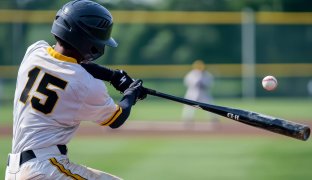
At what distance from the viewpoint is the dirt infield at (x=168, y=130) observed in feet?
54.6

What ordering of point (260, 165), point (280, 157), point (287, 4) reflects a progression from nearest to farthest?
point (260, 165) < point (280, 157) < point (287, 4)

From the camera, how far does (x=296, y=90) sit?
28.1 m

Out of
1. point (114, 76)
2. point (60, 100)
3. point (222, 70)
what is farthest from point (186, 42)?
point (60, 100)

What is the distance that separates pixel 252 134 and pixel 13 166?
1247 centimetres

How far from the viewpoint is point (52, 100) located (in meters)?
4.27

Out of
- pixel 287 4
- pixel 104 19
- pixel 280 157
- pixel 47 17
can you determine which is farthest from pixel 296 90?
pixel 104 19

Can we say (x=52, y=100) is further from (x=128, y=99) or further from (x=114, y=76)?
(x=114, y=76)

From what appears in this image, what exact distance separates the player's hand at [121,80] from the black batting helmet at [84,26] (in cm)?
59

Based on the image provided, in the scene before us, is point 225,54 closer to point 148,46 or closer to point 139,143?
point 148,46

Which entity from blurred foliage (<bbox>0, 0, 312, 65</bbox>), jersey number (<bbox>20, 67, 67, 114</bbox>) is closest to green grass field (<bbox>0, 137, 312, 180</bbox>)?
jersey number (<bbox>20, 67, 67, 114</bbox>)

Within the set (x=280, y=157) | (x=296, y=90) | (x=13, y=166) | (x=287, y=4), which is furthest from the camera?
(x=287, y=4)

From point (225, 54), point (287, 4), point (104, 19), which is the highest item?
point (287, 4)

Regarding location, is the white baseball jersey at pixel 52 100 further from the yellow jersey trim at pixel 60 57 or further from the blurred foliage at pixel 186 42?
the blurred foliage at pixel 186 42

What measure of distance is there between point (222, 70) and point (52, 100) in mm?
23892
